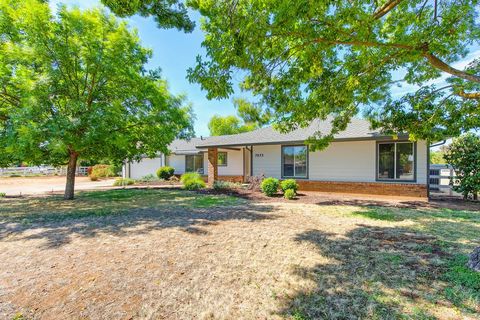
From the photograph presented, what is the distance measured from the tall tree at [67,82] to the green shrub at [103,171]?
675 inches

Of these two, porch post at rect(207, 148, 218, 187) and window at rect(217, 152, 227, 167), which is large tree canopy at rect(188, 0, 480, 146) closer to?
porch post at rect(207, 148, 218, 187)

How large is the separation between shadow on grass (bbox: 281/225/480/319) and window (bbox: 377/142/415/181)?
772 cm

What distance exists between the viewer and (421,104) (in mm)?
7641

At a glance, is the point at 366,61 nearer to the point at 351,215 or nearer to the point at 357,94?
the point at 357,94

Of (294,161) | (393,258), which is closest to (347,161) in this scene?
(294,161)

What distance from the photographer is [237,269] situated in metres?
3.80

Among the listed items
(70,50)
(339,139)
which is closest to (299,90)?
(339,139)

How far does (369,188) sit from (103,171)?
86.3 feet

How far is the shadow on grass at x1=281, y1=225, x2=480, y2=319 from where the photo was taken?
2.79m

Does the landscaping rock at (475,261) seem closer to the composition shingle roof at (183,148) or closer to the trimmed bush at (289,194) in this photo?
the trimmed bush at (289,194)

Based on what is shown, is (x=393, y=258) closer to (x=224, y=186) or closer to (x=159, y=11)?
(x=159, y=11)

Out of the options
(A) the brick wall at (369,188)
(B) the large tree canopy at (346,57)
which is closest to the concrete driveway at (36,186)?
(A) the brick wall at (369,188)

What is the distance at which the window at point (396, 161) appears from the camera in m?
11.4

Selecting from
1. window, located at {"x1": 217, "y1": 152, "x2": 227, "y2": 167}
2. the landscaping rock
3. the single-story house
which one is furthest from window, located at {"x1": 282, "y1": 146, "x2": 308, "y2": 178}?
the landscaping rock
